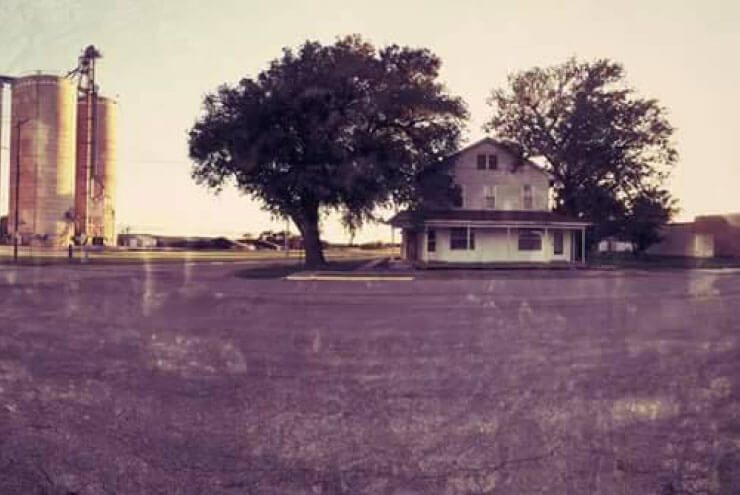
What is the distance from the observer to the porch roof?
35.7 meters

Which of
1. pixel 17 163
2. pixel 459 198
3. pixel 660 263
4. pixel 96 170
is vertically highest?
pixel 96 170

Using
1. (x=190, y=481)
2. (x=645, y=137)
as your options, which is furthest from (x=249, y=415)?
(x=645, y=137)

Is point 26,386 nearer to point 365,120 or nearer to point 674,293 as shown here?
point 674,293

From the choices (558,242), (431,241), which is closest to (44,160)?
(431,241)

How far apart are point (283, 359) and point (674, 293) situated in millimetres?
15521

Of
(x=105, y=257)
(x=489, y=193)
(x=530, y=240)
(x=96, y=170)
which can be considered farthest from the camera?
(x=96, y=170)

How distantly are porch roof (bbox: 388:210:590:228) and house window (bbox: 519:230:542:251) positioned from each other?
952mm

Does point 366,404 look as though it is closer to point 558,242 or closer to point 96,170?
point 558,242

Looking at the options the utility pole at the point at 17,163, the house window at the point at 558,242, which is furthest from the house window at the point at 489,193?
the utility pole at the point at 17,163

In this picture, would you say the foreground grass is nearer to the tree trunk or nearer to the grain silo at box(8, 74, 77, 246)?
the tree trunk

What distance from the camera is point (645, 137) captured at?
46500 mm

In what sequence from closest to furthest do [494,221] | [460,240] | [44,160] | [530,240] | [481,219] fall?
[494,221], [481,219], [460,240], [530,240], [44,160]

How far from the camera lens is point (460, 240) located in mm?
36875

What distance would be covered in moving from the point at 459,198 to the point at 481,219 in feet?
Answer: 9.78
